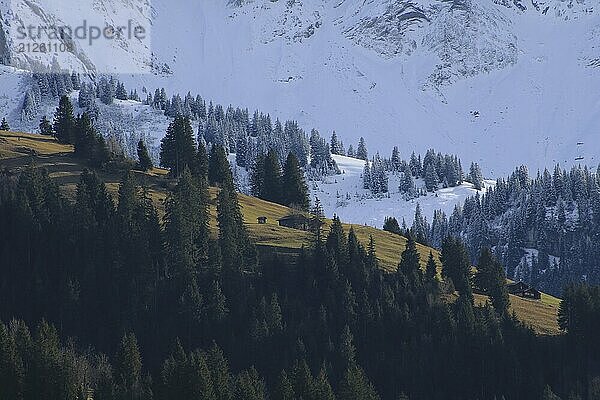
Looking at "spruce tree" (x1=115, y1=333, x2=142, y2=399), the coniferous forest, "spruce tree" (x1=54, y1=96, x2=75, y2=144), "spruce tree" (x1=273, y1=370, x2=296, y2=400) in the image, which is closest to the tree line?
the coniferous forest

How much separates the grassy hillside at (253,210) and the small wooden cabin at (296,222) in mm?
1501

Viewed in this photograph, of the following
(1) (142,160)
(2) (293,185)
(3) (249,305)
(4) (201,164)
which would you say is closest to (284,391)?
(3) (249,305)

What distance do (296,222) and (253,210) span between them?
8253 millimetres

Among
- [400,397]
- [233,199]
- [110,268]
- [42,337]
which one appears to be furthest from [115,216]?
[400,397]

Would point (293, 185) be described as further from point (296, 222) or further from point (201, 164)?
point (296, 222)

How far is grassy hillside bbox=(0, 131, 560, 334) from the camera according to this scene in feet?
454

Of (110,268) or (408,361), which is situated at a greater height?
(110,268)

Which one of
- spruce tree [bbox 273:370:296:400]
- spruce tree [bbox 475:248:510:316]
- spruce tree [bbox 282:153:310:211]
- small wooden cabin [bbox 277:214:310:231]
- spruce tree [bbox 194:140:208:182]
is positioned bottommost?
spruce tree [bbox 273:370:296:400]

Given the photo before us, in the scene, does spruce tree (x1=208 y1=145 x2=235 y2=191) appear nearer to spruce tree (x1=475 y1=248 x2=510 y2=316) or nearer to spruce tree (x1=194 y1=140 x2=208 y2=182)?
spruce tree (x1=194 y1=140 x2=208 y2=182)

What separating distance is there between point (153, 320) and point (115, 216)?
17.4 m

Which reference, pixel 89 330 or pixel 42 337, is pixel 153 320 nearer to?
pixel 89 330

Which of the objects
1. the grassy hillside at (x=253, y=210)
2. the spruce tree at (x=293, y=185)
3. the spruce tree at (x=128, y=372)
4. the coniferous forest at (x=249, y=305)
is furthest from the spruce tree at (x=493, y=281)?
the spruce tree at (x=128, y=372)

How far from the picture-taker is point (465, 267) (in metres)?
142

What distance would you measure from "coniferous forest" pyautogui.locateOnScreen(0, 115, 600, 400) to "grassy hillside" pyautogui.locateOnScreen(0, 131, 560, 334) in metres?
3.95
